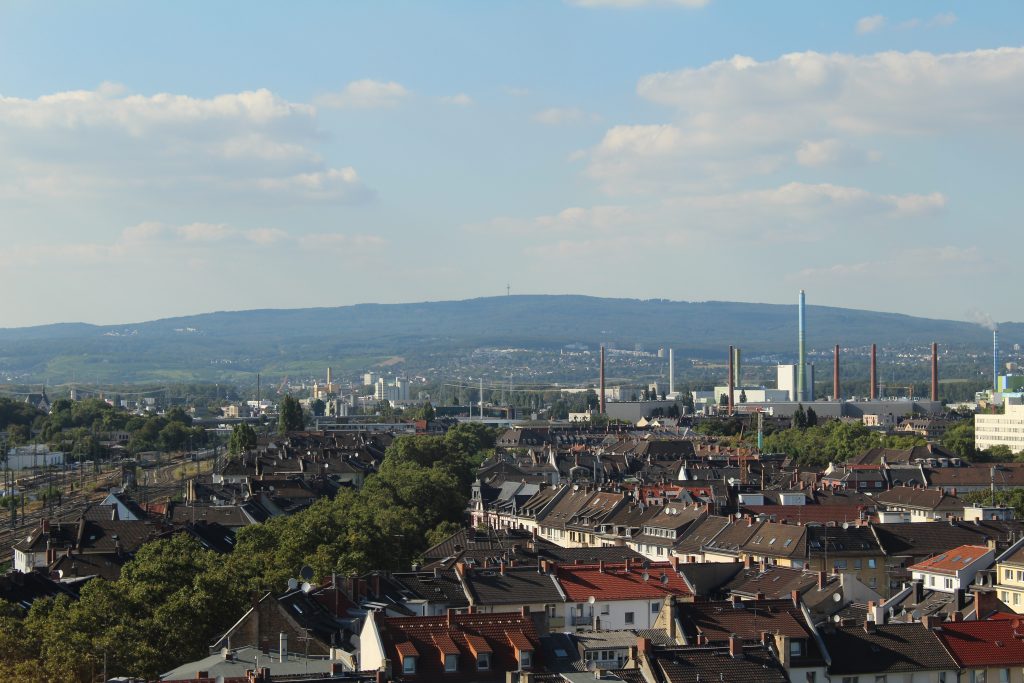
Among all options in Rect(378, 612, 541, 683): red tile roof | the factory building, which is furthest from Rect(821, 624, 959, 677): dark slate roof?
the factory building

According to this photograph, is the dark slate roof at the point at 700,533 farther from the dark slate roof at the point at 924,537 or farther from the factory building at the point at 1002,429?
the factory building at the point at 1002,429

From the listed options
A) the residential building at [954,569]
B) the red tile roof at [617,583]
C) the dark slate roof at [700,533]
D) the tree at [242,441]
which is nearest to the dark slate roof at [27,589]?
the red tile roof at [617,583]

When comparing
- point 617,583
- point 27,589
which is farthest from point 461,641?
point 27,589

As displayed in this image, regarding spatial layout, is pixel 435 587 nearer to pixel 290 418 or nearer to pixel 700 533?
pixel 700 533

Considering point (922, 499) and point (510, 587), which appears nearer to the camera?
point (510, 587)

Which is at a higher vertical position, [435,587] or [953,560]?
[435,587]

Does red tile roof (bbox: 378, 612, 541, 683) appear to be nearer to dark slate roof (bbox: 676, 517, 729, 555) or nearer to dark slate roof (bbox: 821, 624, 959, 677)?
dark slate roof (bbox: 821, 624, 959, 677)
